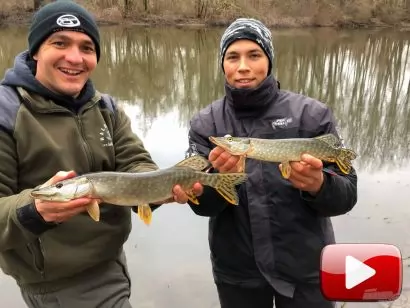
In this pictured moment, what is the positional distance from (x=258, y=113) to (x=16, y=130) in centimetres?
116

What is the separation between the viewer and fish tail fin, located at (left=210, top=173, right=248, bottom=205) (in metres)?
2.14

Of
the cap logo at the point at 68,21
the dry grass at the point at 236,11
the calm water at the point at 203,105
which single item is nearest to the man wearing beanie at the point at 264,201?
the cap logo at the point at 68,21

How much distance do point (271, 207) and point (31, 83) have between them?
128 centimetres

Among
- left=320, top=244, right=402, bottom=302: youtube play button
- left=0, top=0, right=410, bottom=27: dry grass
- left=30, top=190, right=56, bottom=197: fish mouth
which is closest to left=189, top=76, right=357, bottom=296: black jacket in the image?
left=320, top=244, right=402, bottom=302: youtube play button

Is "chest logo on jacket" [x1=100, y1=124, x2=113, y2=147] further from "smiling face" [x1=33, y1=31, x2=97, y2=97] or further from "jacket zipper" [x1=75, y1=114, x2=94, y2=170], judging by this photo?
"smiling face" [x1=33, y1=31, x2=97, y2=97]

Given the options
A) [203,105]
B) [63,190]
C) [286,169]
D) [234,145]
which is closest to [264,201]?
[286,169]

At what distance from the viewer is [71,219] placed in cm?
207

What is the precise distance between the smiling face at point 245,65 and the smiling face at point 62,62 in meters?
0.73

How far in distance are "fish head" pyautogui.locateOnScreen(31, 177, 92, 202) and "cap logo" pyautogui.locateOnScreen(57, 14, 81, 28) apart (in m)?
0.72

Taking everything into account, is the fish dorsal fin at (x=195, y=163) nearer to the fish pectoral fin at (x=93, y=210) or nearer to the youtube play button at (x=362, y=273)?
the fish pectoral fin at (x=93, y=210)

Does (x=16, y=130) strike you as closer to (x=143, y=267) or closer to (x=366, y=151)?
(x=143, y=267)

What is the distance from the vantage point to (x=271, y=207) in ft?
7.45

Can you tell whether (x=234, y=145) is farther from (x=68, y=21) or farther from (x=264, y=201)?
(x=68, y=21)

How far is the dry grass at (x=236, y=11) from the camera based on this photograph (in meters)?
29.5
